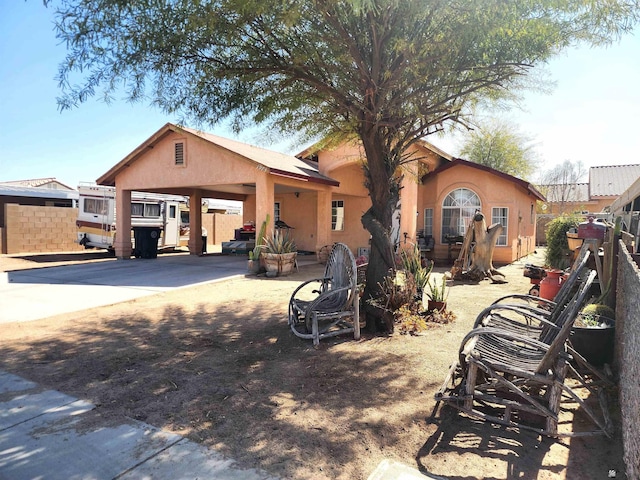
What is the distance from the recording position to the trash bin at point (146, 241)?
16.2 m

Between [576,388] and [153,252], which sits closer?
[576,388]

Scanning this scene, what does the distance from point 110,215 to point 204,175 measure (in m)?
5.99

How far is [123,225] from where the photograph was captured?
53.6 ft

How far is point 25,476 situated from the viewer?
99.1 inches

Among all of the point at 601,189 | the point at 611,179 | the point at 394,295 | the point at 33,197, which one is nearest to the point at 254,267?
the point at 394,295

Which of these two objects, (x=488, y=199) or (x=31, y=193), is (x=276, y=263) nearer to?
(x=488, y=199)

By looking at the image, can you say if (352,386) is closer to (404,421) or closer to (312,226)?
(404,421)

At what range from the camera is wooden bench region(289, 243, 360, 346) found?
17.6ft

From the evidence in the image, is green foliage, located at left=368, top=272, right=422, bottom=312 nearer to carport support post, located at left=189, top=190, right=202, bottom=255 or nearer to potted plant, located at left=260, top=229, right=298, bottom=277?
potted plant, located at left=260, top=229, right=298, bottom=277

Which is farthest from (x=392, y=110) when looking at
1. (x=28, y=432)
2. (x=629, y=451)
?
(x=28, y=432)

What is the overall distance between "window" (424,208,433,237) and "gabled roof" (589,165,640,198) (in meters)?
18.1

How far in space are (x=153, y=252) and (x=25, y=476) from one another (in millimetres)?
14791

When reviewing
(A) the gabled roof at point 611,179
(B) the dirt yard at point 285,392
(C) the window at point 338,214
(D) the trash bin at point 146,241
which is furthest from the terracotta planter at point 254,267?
(A) the gabled roof at point 611,179

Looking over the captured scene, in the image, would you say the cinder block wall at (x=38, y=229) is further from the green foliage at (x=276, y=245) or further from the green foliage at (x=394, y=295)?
the green foliage at (x=394, y=295)
